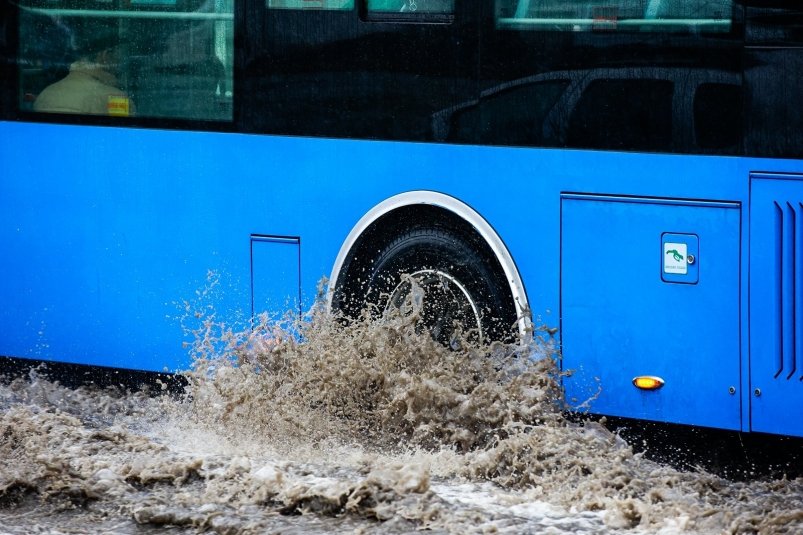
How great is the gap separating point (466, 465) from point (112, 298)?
265 centimetres

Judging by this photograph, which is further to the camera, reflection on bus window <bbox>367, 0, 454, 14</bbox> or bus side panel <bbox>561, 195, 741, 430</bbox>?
reflection on bus window <bbox>367, 0, 454, 14</bbox>

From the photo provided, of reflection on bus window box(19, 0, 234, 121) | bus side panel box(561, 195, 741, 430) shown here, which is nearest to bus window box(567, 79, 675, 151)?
bus side panel box(561, 195, 741, 430)

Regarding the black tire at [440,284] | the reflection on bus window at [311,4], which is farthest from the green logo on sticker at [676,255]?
the reflection on bus window at [311,4]

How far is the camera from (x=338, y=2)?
7887mm

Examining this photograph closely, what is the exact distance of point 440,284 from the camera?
782 cm

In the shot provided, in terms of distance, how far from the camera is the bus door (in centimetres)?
760

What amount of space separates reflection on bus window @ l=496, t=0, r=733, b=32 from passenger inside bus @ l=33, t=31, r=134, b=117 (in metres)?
2.35

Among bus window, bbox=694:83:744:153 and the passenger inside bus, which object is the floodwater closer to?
bus window, bbox=694:83:744:153

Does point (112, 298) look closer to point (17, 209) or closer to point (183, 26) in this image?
point (17, 209)

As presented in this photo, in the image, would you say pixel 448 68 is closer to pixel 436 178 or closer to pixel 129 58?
pixel 436 178

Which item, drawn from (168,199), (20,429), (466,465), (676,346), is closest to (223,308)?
(168,199)

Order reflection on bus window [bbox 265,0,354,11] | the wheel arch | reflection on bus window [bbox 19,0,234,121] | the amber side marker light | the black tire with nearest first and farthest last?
the amber side marker light → the wheel arch → the black tire → reflection on bus window [bbox 265,0,354,11] → reflection on bus window [bbox 19,0,234,121]

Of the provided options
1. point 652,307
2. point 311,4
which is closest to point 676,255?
point 652,307

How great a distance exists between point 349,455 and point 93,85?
2798mm
